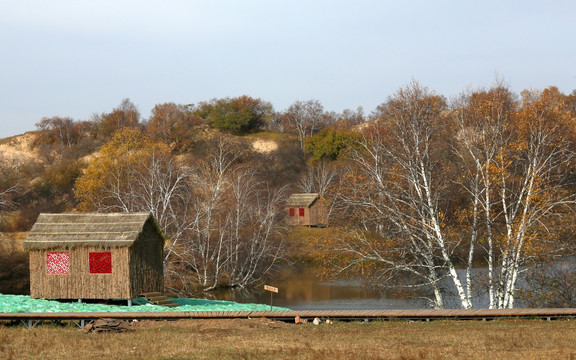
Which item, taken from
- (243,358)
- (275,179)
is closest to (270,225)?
(243,358)

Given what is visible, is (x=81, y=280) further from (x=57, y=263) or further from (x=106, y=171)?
(x=106, y=171)

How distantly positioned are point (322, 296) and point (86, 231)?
15526mm

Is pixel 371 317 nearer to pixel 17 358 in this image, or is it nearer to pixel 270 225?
pixel 17 358

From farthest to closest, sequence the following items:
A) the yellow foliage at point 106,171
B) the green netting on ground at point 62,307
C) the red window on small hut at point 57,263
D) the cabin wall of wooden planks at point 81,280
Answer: the yellow foliage at point 106,171
the red window on small hut at point 57,263
the cabin wall of wooden planks at point 81,280
the green netting on ground at point 62,307

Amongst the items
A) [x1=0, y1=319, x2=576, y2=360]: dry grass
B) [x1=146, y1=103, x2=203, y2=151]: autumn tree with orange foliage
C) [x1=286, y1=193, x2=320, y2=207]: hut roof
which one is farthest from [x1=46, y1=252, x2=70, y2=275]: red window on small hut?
[x1=146, y1=103, x2=203, y2=151]: autumn tree with orange foliage

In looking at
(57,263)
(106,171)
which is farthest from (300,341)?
(106,171)

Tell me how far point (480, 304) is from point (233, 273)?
59.4ft

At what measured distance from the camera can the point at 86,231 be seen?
103 ft

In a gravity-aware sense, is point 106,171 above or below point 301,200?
above

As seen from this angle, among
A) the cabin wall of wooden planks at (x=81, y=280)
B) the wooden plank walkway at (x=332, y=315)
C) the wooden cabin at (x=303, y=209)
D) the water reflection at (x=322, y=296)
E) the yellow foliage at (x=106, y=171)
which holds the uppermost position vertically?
the yellow foliage at (x=106, y=171)

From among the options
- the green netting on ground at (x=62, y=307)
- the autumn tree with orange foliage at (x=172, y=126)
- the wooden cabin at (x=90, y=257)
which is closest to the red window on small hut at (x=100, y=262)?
the wooden cabin at (x=90, y=257)

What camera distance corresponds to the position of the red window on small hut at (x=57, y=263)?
31328 millimetres

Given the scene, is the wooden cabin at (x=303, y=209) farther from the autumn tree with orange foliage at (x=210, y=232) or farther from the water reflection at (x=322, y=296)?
the water reflection at (x=322, y=296)

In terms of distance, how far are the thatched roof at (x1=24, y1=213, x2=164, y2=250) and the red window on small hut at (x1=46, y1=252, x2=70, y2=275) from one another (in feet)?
1.20
